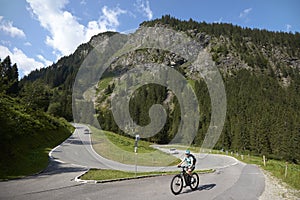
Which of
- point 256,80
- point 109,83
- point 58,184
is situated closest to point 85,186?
point 58,184

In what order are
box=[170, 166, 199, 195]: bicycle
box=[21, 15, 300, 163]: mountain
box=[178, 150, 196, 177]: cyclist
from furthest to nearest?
1. box=[21, 15, 300, 163]: mountain
2. box=[178, 150, 196, 177]: cyclist
3. box=[170, 166, 199, 195]: bicycle

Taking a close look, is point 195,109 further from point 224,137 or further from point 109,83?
point 109,83

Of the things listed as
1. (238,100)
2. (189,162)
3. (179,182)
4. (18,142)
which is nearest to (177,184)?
(179,182)

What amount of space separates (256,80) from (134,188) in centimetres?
15261

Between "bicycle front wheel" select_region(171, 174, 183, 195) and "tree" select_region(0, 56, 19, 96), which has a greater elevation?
"tree" select_region(0, 56, 19, 96)

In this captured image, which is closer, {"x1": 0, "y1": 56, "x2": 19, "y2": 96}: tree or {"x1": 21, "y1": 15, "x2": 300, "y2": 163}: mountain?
{"x1": 0, "y1": 56, "x2": 19, "y2": 96}: tree

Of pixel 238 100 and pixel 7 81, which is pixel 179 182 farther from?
pixel 238 100

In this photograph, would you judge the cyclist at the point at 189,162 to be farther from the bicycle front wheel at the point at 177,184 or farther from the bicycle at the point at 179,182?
the bicycle front wheel at the point at 177,184

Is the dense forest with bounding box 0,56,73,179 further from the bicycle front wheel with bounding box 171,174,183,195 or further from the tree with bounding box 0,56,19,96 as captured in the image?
the bicycle front wheel with bounding box 171,174,183,195

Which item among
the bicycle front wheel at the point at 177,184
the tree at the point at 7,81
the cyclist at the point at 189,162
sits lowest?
the bicycle front wheel at the point at 177,184

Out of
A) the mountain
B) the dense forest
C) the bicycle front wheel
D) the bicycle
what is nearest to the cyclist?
the bicycle

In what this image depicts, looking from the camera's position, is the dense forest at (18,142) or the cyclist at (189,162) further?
the dense forest at (18,142)

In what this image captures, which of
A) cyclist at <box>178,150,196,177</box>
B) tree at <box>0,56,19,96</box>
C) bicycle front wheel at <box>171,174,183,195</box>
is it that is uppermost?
tree at <box>0,56,19,96</box>

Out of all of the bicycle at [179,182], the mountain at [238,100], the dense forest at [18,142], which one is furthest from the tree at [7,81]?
the bicycle at [179,182]
